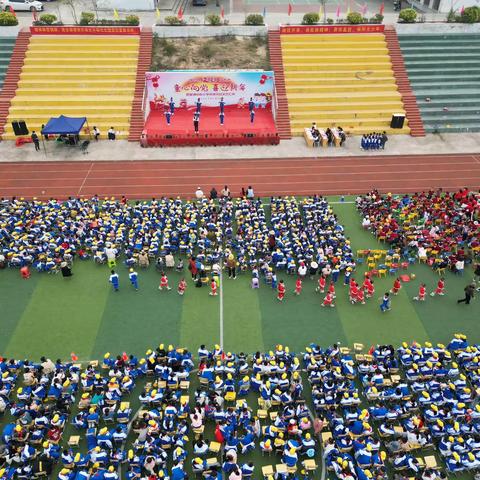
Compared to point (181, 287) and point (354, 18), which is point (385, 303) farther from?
point (354, 18)

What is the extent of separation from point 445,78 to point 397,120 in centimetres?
717

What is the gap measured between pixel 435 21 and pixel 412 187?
68.3 ft

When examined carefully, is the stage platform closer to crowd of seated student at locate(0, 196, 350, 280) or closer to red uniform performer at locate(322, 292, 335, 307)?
crowd of seated student at locate(0, 196, 350, 280)

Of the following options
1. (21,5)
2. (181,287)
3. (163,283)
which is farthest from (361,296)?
(21,5)

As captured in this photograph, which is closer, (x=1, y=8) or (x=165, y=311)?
(x=165, y=311)

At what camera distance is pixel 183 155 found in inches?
1183

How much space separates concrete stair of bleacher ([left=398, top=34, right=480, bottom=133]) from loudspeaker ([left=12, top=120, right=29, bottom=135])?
90.6 feet

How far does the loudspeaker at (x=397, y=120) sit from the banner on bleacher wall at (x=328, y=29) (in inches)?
379

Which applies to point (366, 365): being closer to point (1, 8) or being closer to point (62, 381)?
point (62, 381)

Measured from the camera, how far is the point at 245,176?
91.6 ft

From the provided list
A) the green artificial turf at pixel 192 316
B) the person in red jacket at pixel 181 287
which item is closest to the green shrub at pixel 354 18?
the green artificial turf at pixel 192 316

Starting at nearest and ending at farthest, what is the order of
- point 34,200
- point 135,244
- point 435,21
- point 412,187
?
point 135,244, point 34,200, point 412,187, point 435,21

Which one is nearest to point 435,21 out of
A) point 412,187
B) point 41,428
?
point 412,187

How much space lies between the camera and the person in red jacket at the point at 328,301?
18.6 metres
